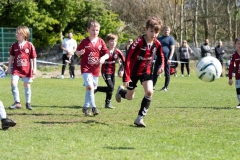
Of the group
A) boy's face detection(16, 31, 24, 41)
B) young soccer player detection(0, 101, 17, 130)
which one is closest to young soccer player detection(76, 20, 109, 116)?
boy's face detection(16, 31, 24, 41)

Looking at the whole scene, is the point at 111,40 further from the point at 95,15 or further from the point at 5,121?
the point at 95,15

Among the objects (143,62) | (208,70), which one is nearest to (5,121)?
(143,62)

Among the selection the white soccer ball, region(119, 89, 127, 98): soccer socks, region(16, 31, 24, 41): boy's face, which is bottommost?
region(119, 89, 127, 98): soccer socks

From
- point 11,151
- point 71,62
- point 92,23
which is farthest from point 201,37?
point 11,151

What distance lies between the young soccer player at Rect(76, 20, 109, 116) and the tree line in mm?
23188

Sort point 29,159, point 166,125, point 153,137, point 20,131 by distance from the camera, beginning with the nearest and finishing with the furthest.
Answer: point 29,159 → point 153,137 → point 20,131 → point 166,125

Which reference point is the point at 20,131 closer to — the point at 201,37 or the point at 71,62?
the point at 71,62

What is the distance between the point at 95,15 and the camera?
3691 centimetres

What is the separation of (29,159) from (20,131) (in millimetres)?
2103

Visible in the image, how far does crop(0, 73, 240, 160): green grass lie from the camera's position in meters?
6.42

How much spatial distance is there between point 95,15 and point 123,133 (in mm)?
29541

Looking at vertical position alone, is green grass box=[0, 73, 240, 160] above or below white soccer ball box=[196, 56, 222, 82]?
below

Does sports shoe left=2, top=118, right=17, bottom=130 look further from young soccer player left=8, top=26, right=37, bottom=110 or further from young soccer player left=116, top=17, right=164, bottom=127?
young soccer player left=8, top=26, right=37, bottom=110

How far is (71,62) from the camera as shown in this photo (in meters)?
24.5
